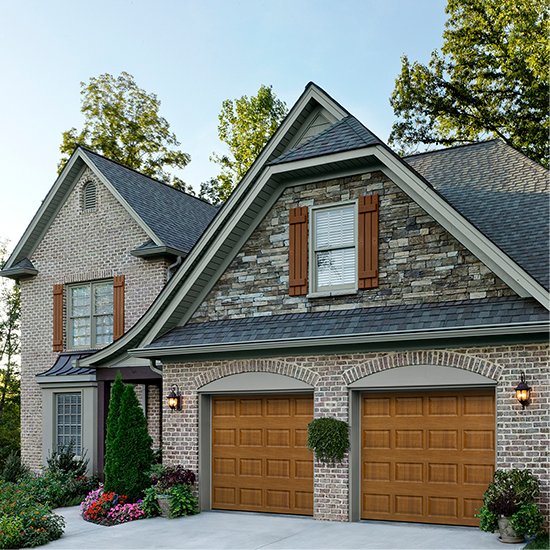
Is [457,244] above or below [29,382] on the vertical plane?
above

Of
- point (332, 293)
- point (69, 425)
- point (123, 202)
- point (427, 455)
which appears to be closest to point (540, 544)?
point (427, 455)

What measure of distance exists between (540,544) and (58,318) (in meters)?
14.0

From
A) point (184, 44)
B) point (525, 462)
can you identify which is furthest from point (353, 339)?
point (184, 44)

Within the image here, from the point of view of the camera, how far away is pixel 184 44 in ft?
62.4

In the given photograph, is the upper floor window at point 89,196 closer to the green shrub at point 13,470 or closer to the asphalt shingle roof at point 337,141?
the green shrub at point 13,470

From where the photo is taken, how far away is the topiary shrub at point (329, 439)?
1115 cm

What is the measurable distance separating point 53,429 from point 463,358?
38.2ft

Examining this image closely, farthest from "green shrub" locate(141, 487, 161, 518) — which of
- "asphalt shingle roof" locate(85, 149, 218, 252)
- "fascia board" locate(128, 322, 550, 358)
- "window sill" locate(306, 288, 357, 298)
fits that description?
"asphalt shingle roof" locate(85, 149, 218, 252)

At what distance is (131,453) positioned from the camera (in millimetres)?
12820

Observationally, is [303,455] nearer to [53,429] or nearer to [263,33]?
[53,429]

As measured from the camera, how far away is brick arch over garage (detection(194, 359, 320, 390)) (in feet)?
38.7

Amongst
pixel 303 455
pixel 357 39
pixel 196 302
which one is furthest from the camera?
pixel 357 39

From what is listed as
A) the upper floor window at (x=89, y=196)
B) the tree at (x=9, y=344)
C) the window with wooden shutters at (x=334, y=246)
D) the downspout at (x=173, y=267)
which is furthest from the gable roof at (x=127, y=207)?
the tree at (x=9, y=344)

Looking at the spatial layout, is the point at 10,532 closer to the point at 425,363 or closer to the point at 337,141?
the point at 425,363
